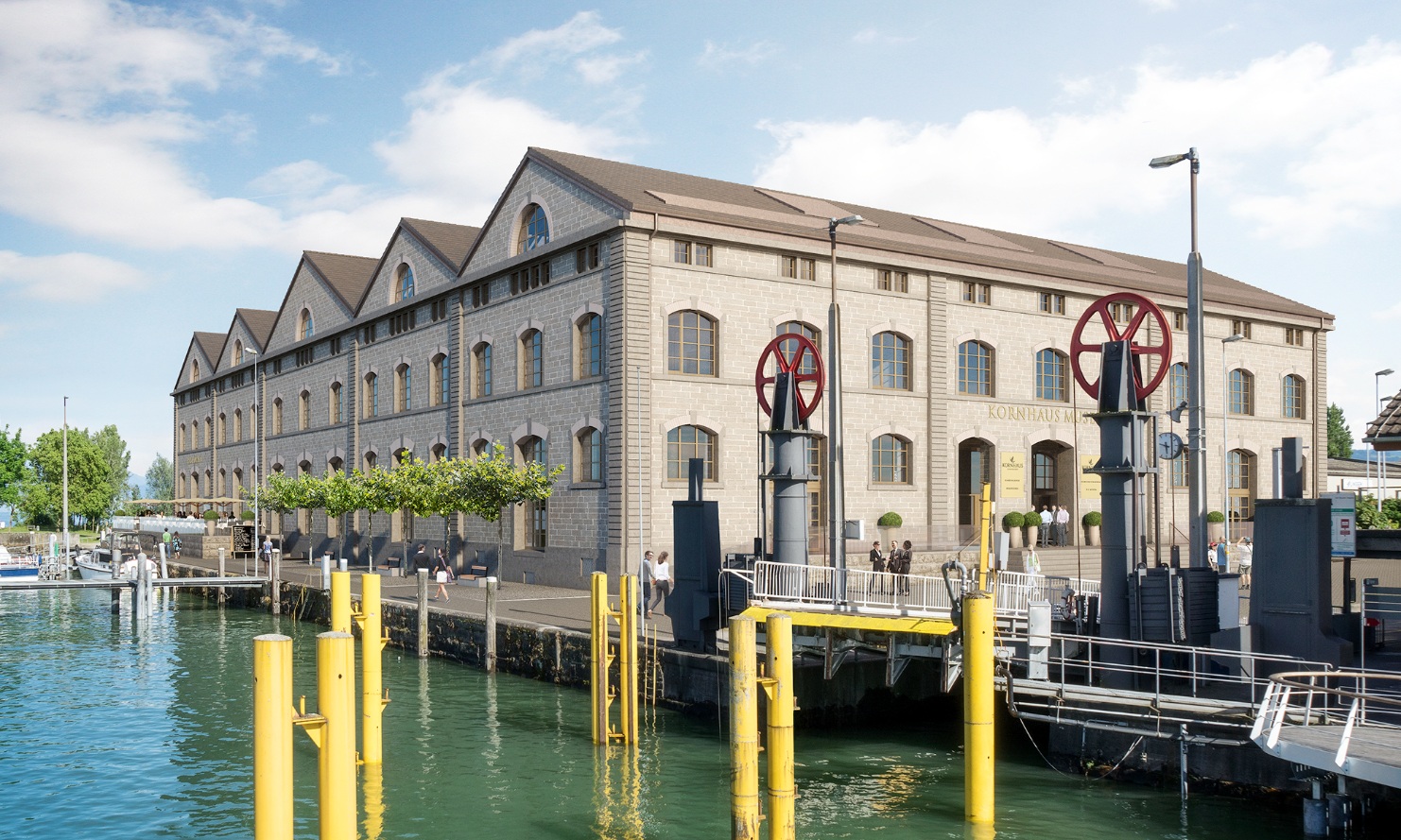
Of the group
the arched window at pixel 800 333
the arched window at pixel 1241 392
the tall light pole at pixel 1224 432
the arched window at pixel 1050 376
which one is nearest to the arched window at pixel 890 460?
the arched window at pixel 800 333

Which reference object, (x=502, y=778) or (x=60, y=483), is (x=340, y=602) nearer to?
(x=502, y=778)

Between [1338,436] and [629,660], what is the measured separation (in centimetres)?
10611

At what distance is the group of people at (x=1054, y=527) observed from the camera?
4105cm

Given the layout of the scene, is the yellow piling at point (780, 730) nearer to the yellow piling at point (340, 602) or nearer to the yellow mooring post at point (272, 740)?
the yellow mooring post at point (272, 740)

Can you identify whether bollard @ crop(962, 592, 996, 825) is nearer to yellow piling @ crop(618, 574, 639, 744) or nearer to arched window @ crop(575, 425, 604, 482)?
yellow piling @ crop(618, 574, 639, 744)

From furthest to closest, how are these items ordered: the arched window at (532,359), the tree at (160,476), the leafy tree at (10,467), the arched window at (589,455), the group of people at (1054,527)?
the tree at (160,476)
the leafy tree at (10,467)
the group of people at (1054,527)
the arched window at (532,359)
the arched window at (589,455)

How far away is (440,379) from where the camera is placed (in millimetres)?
45469

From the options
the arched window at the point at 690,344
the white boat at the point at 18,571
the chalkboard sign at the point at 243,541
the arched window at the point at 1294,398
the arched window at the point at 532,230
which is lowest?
the white boat at the point at 18,571

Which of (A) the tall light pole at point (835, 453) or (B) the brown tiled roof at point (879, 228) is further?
(B) the brown tiled roof at point (879, 228)

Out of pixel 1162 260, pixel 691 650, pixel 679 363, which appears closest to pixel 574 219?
pixel 679 363

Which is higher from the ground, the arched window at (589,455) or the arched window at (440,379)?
the arched window at (440,379)

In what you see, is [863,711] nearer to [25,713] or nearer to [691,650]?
[691,650]

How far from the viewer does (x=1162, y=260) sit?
58219 millimetres

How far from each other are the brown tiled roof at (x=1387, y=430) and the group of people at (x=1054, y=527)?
20.3 m
